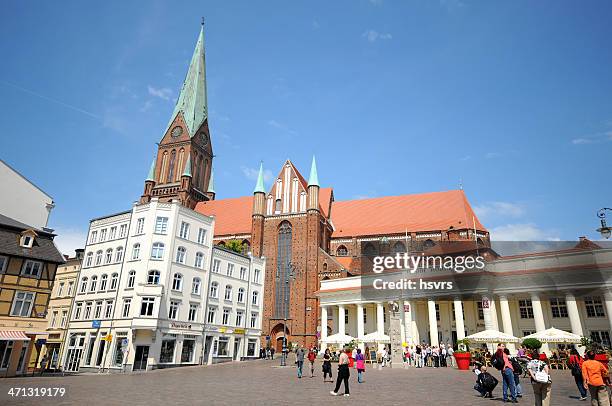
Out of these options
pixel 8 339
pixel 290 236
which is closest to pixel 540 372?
pixel 8 339

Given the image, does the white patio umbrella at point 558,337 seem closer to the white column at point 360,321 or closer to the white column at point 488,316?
the white column at point 488,316

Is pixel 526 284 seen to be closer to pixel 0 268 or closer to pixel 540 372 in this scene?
pixel 540 372

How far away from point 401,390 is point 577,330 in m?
23.6

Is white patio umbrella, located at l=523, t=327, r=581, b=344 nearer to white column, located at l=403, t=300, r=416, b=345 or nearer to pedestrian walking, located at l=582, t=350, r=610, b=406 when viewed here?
white column, located at l=403, t=300, r=416, b=345

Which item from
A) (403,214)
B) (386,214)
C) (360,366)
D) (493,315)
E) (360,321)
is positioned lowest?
(360,366)

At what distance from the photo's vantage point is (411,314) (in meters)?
41.0

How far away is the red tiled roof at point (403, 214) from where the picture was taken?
5488cm

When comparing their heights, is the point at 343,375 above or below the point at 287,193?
below

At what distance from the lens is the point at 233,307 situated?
40.8 metres

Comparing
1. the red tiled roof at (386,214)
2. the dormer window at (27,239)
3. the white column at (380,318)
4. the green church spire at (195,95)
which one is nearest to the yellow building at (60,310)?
the dormer window at (27,239)

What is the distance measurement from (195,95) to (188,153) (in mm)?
12374

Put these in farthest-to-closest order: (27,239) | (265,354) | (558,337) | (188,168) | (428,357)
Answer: (188,168) → (265,354) → (428,357) → (27,239) → (558,337)

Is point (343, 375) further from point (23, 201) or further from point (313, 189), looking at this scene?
point (313, 189)

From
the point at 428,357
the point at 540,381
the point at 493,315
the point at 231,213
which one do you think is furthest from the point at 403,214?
the point at 540,381
